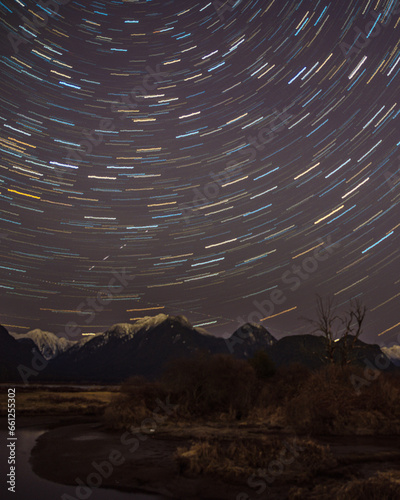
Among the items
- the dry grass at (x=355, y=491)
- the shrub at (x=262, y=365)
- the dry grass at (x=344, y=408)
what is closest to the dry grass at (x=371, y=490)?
the dry grass at (x=355, y=491)

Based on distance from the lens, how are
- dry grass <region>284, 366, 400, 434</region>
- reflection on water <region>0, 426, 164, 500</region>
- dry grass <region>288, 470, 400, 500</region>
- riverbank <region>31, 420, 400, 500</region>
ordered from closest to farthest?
dry grass <region>288, 470, 400, 500</region>, reflection on water <region>0, 426, 164, 500</region>, riverbank <region>31, 420, 400, 500</region>, dry grass <region>284, 366, 400, 434</region>

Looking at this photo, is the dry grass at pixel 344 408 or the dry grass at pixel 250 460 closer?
the dry grass at pixel 250 460

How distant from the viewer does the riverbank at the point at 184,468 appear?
53.0 feet

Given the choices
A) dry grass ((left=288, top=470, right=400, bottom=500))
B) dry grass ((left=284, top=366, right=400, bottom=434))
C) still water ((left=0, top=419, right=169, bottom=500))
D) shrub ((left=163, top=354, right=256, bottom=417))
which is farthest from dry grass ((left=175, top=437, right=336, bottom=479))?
shrub ((left=163, top=354, right=256, bottom=417))

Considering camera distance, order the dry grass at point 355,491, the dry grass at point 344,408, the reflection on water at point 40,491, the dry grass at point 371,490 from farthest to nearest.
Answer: the dry grass at point 344,408
the reflection on water at point 40,491
the dry grass at point 355,491
the dry grass at point 371,490

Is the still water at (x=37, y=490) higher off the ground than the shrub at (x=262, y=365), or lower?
lower

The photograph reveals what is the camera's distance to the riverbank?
53.0ft

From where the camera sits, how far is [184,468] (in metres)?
19.5

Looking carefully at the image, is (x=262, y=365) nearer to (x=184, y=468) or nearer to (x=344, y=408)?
(x=344, y=408)

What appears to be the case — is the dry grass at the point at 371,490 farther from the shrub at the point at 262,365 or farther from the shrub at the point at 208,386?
the shrub at the point at 262,365

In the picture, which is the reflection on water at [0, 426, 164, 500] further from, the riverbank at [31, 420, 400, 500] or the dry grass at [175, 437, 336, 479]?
the dry grass at [175, 437, 336, 479]

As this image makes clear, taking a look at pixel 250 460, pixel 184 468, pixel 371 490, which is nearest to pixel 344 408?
pixel 250 460

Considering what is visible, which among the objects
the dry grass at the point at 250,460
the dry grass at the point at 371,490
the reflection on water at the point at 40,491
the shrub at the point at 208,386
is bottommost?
the dry grass at the point at 371,490

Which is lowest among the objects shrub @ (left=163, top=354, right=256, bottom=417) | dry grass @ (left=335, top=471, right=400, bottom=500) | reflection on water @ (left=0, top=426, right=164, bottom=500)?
dry grass @ (left=335, top=471, right=400, bottom=500)
